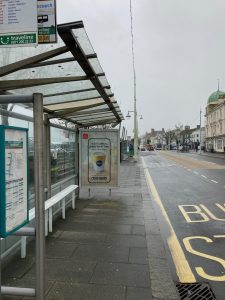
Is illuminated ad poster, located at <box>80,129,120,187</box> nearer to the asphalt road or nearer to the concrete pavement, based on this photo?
the asphalt road

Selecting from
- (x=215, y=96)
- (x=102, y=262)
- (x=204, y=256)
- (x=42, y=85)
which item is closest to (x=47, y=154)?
(x=42, y=85)

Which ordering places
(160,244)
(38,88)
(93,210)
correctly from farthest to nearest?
(93,210)
(38,88)
(160,244)

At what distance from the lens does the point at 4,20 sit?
3.45 metres

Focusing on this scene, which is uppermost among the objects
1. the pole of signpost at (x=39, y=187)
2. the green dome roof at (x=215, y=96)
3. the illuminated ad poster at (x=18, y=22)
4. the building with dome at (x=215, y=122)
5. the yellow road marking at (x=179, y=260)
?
the green dome roof at (x=215, y=96)

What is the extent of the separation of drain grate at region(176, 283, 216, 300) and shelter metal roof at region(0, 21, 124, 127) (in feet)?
10.00

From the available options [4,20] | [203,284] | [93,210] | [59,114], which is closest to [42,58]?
[4,20]

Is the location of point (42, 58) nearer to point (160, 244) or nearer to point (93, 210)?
point (160, 244)

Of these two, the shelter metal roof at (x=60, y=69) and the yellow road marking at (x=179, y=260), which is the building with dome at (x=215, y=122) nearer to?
the shelter metal roof at (x=60, y=69)

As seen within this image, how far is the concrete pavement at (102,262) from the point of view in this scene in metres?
4.17

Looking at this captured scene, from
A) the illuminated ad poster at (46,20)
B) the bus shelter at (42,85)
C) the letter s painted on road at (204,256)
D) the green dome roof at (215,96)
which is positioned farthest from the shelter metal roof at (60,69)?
the green dome roof at (215,96)

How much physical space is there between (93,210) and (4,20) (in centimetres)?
627

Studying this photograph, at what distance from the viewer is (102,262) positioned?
16.8 feet

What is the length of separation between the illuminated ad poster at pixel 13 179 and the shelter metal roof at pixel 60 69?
157 cm

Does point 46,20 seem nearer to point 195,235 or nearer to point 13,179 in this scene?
point 13,179
